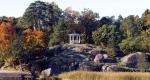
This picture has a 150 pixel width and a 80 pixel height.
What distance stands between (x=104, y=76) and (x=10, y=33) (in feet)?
63.9

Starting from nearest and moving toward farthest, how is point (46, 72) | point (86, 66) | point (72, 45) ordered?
point (46, 72) → point (86, 66) → point (72, 45)

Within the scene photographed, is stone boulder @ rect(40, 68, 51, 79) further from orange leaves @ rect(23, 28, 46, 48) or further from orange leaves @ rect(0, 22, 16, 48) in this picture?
orange leaves @ rect(0, 22, 16, 48)

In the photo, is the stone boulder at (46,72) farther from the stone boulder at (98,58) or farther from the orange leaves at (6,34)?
the stone boulder at (98,58)

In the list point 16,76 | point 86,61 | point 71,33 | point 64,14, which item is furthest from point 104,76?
point 64,14

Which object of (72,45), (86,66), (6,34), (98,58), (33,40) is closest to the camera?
(86,66)

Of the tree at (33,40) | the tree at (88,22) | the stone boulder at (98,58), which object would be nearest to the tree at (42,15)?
the tree at (88,22)

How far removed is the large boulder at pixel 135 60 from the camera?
47.6 m

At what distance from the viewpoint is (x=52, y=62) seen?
156 feet

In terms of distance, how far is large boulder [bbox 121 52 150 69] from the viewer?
4759 centimetres

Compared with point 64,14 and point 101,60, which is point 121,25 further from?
point 101,60

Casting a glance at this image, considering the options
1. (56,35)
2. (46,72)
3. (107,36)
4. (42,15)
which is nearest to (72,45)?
(56,35)

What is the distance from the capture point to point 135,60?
159 feet

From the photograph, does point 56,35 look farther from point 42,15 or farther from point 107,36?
point 42,15

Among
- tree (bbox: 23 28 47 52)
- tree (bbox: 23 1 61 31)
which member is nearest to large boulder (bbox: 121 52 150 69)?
tree (bbox: 23 28 47 52)
